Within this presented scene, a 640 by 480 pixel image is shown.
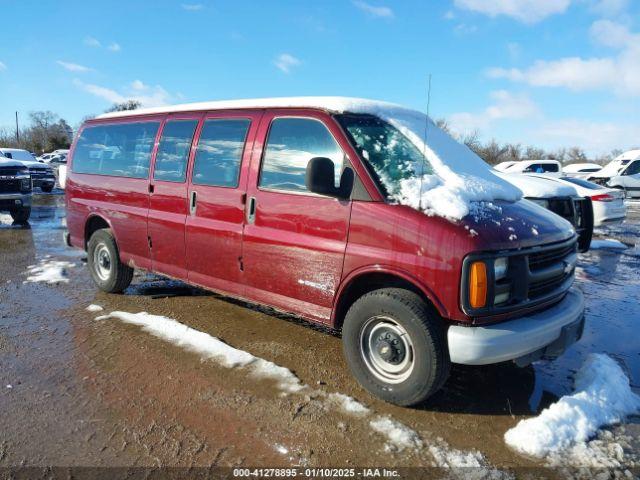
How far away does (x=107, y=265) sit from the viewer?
5.95 m

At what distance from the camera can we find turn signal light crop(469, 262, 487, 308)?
2.96 metres

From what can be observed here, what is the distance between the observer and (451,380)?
150 inches

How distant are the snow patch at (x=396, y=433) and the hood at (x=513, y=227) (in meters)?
1.23

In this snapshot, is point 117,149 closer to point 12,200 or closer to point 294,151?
point 294,151

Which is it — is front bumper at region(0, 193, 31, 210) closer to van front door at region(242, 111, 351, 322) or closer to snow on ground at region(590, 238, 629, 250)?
van front door at region(242, 111, 351, 322)

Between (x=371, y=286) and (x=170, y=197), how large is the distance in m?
2.39

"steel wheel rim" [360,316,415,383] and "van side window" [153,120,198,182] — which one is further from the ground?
"van side window" [153,120,198,182]

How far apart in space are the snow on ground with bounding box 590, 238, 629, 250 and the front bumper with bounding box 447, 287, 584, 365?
24.6 ft

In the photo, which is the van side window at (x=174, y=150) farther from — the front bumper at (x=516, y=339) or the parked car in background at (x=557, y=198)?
the parked car in background at (x=557, y=198)

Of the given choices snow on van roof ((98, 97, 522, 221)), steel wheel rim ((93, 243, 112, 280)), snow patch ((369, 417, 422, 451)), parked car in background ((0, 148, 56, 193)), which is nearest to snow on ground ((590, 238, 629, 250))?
snow on van roof ((98, 97, 522, 221))

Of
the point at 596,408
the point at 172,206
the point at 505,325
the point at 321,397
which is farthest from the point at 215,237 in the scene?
the point at 596,408

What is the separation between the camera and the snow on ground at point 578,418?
2850 millimetres

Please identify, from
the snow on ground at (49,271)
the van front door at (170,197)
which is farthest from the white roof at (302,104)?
the snow on ground at (49,271)

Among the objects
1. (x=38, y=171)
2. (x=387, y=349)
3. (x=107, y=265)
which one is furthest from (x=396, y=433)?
(x=38, y=171)
